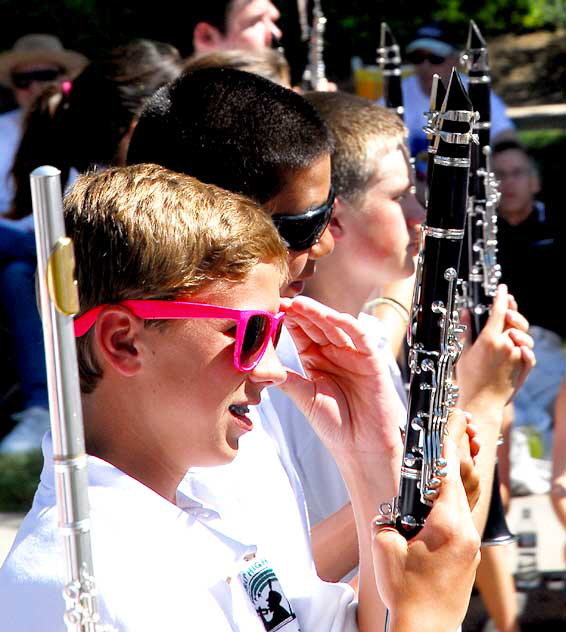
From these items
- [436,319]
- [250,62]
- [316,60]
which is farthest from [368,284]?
[316,60]

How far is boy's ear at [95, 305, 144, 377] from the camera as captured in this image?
171 centimetres

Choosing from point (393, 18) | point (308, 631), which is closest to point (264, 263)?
point (308, 631)

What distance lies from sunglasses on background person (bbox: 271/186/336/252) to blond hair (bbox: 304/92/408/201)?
0.80 m

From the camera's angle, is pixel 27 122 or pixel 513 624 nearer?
pixel 513 624

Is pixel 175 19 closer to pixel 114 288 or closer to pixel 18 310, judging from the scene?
pixel 18 310

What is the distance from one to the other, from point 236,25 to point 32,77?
2.45m

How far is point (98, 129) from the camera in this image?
3.84 metres

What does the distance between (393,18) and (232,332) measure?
11865 millimetres

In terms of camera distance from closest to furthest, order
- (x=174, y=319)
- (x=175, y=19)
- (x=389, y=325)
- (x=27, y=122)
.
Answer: (x=174, y=319) < (x=389, y=325) < (x=27, y=122) < (x=175, y=19)

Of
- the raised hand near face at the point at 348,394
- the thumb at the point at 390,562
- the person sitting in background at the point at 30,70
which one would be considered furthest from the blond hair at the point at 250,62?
the person sitting in background at the point at 30,70

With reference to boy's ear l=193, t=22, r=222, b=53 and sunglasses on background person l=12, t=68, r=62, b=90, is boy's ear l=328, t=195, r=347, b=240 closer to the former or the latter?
boy's ear l=193, t=22, r=222, b=53

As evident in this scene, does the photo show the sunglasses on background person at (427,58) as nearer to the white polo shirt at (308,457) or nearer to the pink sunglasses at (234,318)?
the white polo shirt at (308,457)

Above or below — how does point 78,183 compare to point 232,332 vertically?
above

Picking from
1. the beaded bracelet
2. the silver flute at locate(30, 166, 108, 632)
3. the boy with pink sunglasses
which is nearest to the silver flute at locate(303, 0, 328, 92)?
the beaded bracelet
